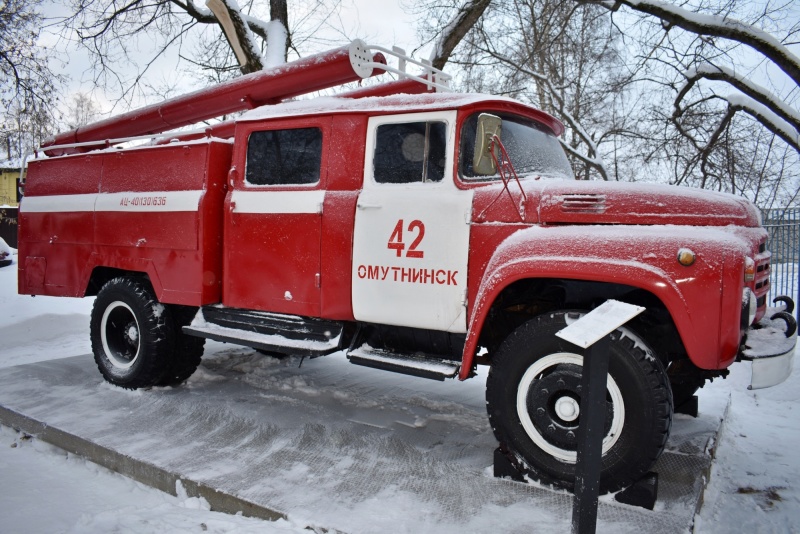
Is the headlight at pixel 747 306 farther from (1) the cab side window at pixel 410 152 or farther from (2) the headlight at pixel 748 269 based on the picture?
(1) the cab side window at pixel 410 152

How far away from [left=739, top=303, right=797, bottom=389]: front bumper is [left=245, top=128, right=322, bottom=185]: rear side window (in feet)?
9.38

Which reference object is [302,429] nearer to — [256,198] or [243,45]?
[256,198]

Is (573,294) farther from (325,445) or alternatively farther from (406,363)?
(325,445)

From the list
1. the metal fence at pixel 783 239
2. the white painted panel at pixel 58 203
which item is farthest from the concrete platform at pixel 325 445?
the metal fence at pixel 783 239

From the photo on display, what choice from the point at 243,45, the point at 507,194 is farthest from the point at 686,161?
the point at 507,194

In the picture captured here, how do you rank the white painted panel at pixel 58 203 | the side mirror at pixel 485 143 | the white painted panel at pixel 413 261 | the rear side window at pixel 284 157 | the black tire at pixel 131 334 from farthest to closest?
the white painted panel at pixel 58 203, the black tire at pixel 131 334, the rear side window at pixel 284 157, the white painted panel at pixel 413 261, the side mirror at pixel 485 143

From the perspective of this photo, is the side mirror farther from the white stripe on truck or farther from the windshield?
the white stripe on truck

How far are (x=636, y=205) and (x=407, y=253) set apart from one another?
1.36 metres

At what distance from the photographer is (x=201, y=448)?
354cm

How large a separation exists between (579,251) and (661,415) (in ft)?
2.88

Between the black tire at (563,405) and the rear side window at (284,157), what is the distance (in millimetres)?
1960

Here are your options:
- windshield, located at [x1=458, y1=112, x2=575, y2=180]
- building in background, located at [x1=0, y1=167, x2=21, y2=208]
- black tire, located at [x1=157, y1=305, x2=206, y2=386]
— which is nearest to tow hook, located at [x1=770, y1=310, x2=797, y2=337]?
windshield, located at [x1=458, y1=112, x2=575, y2=180]

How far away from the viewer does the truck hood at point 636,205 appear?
2.93 m

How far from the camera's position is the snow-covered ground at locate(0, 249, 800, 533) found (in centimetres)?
285
